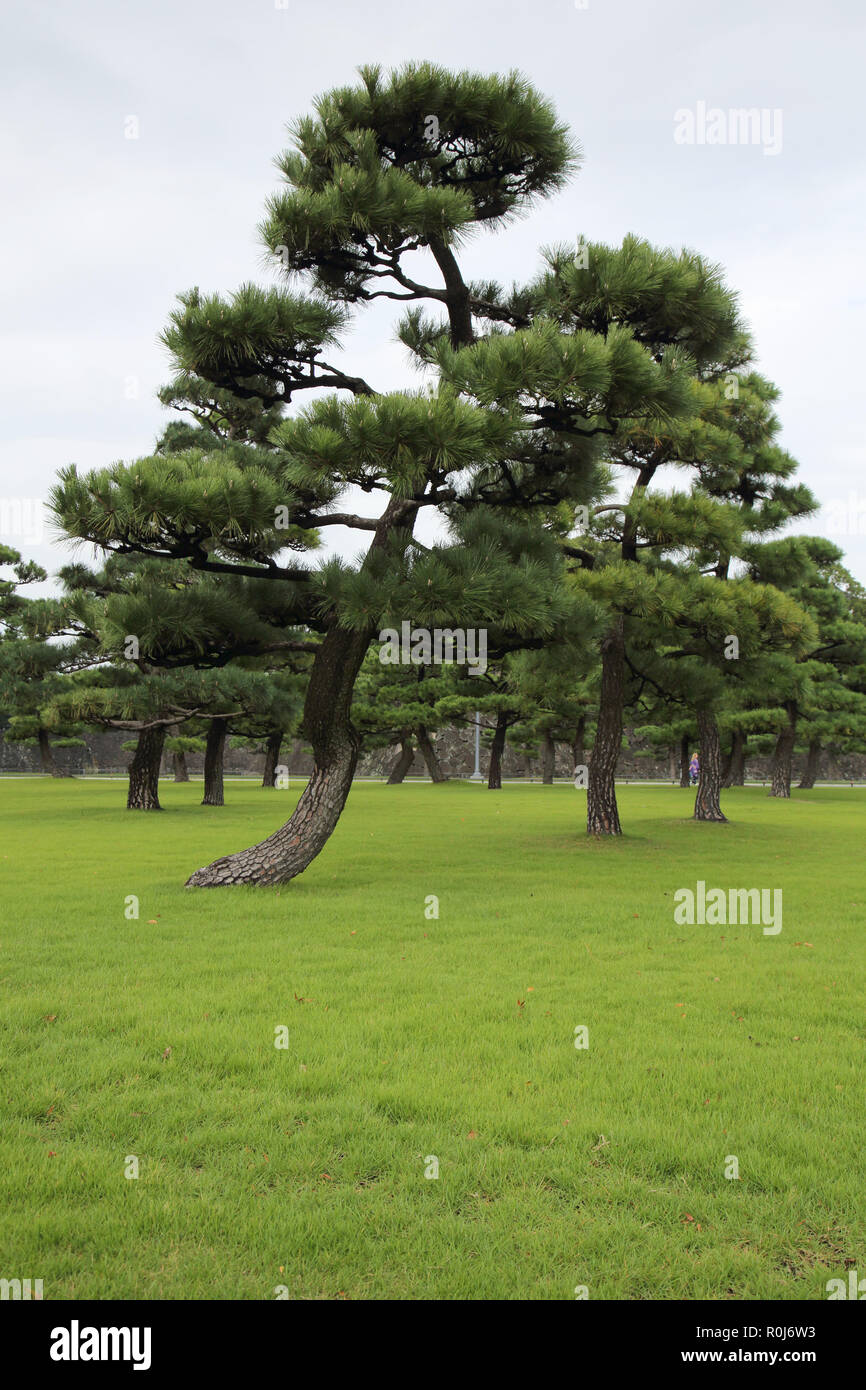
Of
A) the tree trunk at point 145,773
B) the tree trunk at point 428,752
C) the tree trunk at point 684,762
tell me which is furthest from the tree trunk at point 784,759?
the tree trunk at point 145,773

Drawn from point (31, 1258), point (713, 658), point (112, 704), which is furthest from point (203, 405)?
point (31, 1258)

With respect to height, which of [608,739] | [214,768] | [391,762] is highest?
[608,739]

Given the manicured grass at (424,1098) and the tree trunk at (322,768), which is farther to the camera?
the tree trunk at (322,768)

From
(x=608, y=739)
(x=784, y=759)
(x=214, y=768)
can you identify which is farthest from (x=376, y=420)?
(x=784, y=759)

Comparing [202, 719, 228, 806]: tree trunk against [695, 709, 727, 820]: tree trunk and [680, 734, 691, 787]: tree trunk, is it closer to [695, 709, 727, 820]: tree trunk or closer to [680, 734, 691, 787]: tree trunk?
[695, 709, 727, 820]: tree trunk

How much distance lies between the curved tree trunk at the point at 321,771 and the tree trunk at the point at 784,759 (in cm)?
2120

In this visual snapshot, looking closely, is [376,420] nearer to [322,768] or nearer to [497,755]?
[322,768]

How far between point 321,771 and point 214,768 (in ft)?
44.1

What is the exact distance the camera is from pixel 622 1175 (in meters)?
2.96

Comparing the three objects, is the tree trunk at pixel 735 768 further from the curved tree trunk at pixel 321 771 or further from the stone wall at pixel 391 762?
the curved tree trunk at pixel 321 771

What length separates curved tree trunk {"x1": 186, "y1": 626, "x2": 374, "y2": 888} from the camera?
8508mm

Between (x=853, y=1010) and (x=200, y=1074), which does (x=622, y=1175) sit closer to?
(x=200, y=1074)

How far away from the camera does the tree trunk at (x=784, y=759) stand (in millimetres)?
26500

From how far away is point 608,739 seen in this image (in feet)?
43.2
